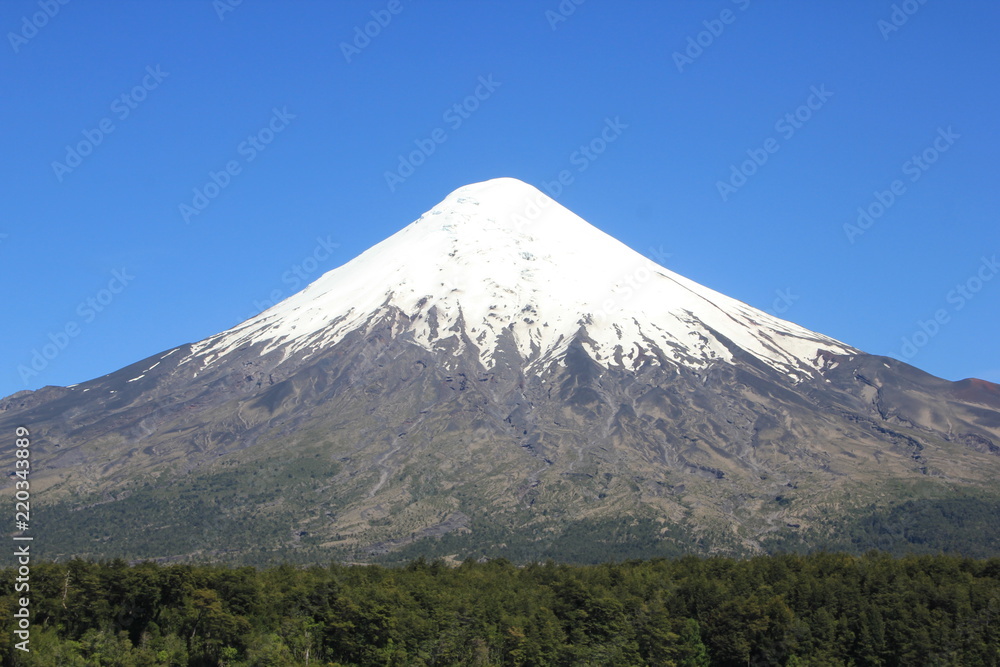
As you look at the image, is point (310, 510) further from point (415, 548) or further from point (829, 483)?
point (829, 483)

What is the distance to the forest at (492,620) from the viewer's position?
72.4 meters

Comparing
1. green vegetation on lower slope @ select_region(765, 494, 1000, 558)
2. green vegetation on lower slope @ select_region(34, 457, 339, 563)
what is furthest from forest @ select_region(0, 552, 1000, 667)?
green vegetation on lower slope @ select_region(34, 457, 339, 563)

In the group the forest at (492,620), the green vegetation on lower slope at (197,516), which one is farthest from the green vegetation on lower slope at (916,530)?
the forest at (492,620)

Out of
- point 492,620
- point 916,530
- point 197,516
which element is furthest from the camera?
point 197,516

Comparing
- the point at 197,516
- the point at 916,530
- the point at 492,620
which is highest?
the point at 197,516

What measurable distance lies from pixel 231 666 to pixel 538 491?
120m

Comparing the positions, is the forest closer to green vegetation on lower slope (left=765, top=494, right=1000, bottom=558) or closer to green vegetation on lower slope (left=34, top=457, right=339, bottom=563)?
green vegetation on lower slope (left=765, top=494, right=1000, bottom=558)

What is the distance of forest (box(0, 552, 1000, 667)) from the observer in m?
72.4

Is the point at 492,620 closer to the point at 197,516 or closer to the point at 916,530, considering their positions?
the point at 916,530

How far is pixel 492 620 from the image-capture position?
77.9 meters

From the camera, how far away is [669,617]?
267ft

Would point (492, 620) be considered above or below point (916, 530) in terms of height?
below

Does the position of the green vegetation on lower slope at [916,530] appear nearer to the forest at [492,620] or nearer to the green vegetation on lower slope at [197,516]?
the green vegetation on lower slope at [197,516]

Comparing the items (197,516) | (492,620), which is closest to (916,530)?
(197,516)
